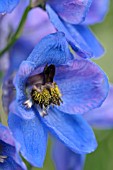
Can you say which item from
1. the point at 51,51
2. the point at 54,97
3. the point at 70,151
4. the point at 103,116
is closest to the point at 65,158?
the point at 70,151

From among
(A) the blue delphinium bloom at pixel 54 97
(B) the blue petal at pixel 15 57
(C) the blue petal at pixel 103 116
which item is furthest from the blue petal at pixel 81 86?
(C) the blue petal at pixel 103 116

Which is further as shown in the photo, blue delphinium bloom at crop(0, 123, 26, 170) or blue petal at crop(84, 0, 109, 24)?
blue petal at crop(84, 0, 109, 24)

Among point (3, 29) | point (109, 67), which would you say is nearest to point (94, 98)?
point (3, 29)

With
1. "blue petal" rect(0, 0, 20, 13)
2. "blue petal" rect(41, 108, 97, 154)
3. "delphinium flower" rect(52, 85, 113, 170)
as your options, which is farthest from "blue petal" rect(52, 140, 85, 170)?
"blue petal" rect(0, 0, 20, 13)

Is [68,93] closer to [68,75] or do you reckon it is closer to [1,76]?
[68,75]

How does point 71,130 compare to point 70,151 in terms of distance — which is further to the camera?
point 70,151

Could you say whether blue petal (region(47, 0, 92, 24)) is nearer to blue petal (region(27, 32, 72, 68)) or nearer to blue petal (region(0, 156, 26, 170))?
blue petal (region(27, 32, 72, 68))

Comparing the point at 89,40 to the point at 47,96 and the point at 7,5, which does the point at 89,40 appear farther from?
the point at 7,5
